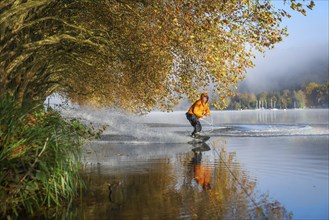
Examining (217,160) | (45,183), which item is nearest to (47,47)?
(217,160)

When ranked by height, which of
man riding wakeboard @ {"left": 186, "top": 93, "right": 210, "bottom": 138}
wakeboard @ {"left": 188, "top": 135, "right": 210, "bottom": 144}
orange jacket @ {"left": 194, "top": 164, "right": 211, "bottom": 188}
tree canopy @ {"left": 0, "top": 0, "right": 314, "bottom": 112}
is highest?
tree canopy @ {"left": 0, "top": 0, "right": 314, "bottom": 112}

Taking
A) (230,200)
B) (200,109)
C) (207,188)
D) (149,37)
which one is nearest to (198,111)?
(200,109)

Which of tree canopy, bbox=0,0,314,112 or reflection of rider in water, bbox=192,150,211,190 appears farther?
tree canopy, bbox=0,0,314,112

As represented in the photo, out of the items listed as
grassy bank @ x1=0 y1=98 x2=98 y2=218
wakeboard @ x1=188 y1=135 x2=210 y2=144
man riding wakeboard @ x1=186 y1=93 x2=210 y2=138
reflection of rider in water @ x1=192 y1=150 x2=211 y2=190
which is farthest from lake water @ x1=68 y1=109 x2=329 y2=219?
man riding wakeboard @ x1=186 y1=93 x2=210 y2=138

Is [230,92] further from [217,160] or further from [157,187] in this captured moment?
[157,187]

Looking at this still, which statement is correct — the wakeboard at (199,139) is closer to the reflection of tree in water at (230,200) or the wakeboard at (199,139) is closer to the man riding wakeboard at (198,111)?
the man riding wakeboard at (198,111)

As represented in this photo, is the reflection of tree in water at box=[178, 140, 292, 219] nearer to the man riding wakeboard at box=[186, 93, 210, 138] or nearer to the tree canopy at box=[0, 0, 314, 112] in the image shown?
→ the tree canopy at box=[0, 0, 314, 112]

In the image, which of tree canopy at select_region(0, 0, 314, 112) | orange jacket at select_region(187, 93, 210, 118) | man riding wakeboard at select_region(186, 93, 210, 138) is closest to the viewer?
tree canopy at select_region(0, 0, 314, 112)

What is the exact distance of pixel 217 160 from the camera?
47.1 ft

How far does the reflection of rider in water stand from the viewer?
9.66 m

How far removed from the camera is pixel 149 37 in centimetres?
1522

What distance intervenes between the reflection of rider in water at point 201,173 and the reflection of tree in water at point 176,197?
54mm

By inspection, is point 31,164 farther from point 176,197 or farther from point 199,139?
point 199,139

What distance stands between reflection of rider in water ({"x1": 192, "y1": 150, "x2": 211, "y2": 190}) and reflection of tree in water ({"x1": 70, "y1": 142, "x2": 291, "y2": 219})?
2.1 inches
